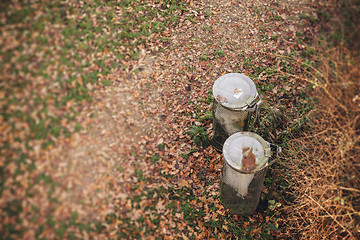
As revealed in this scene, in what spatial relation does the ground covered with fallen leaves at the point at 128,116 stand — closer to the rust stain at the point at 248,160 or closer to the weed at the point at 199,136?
the weed at the point at 199,136

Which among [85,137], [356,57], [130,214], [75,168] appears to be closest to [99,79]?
[85,137]

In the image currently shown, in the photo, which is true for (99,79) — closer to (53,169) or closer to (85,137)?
(85,137)

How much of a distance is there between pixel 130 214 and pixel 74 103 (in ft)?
9.13

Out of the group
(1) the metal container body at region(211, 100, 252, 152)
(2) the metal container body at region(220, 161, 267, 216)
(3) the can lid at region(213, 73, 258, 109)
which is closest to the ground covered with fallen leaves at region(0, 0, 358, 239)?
(2) the metal container body at region(220, 161, 267, 216)

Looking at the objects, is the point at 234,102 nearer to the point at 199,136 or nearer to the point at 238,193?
the point at 199,136

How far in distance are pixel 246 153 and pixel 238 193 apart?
940mm

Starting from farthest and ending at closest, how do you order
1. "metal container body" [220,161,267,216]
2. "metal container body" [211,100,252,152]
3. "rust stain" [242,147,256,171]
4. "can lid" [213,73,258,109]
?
"metal container body" [211,100,252,152], "can lid" [213,73,258,109], "metal container body" [220,161,267,216], "rust stain" [242,147,256,171]

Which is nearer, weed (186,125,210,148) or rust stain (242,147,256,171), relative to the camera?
rust stain (242,147,256,171)

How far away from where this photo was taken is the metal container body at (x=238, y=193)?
4047 mm

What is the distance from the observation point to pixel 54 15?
5.71 metres

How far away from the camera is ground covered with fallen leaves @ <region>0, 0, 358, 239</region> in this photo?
186 inches

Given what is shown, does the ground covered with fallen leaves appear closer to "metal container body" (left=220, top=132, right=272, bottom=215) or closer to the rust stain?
A: "metal container body" (left=220, top=132, right=272, bottom=215)

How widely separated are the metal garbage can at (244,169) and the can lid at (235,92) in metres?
0.55

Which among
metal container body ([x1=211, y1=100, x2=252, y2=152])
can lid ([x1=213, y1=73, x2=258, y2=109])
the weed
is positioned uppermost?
can lid ([x1=213, y1=73, x2=258, y2=109])
